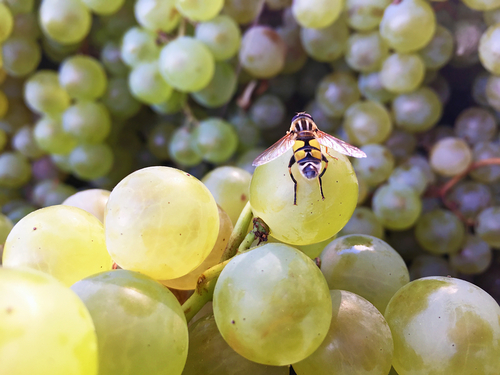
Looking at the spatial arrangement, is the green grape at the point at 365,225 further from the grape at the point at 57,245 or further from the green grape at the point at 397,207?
the grape at the point at 57,245

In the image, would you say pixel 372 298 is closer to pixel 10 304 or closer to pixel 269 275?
pixel 269 275

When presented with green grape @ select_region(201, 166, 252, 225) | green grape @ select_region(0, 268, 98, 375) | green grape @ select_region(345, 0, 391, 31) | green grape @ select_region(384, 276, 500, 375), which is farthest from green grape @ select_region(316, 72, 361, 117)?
green grape @ select_region(0, 268, 98, 375)

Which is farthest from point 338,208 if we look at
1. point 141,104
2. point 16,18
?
point 16,18

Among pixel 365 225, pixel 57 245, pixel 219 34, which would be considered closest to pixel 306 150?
pixel 57 245

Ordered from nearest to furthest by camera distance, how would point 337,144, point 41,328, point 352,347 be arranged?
point 41,328
point 352,347
point 337,144

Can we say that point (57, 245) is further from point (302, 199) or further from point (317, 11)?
point (317, 11)

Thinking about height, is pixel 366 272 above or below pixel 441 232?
above

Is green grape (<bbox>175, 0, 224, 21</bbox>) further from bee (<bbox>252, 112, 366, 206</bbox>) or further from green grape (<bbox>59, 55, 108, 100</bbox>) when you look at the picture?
bee (<bbox>252, 112, 366, 206</bbox>)
